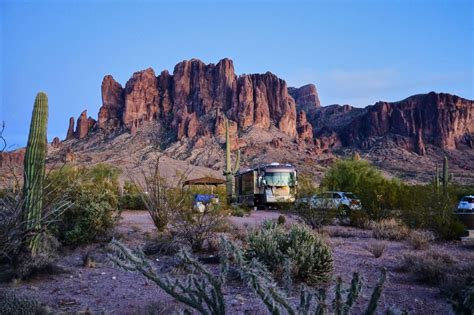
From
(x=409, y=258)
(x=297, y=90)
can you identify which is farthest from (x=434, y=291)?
(x=297, y=90)

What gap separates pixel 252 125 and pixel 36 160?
97460 mm

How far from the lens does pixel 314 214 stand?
16.4m

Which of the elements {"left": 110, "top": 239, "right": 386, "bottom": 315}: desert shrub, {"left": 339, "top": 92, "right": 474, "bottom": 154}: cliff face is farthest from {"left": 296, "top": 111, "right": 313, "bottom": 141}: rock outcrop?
{"left": 110, "top": 239, "right": 386, "bottom": 315}: desert shrub

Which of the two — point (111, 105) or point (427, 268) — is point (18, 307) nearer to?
point (427, 268)

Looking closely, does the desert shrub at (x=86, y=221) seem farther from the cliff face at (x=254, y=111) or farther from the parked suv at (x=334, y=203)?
the cliff face at (x=254, y=111)

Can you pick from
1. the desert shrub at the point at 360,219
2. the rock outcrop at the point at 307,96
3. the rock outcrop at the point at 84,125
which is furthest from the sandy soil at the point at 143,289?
the rock outcrop at the point at 307,96

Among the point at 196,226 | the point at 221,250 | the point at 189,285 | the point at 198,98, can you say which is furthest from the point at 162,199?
the point at 198,98

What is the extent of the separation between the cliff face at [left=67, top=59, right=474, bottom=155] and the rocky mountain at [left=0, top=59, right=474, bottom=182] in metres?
0.24

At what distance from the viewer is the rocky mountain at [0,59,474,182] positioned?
88.9 metres

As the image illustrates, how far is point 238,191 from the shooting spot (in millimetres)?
37656

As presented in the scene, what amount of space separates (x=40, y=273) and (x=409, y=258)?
265 inches

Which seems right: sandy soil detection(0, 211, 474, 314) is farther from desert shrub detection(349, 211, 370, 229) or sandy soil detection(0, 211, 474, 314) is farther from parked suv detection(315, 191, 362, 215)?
desert shrub detection(349, 211, 370, 229)

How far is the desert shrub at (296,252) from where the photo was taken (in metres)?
8.16

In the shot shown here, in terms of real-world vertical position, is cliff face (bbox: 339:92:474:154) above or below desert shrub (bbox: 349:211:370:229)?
above
